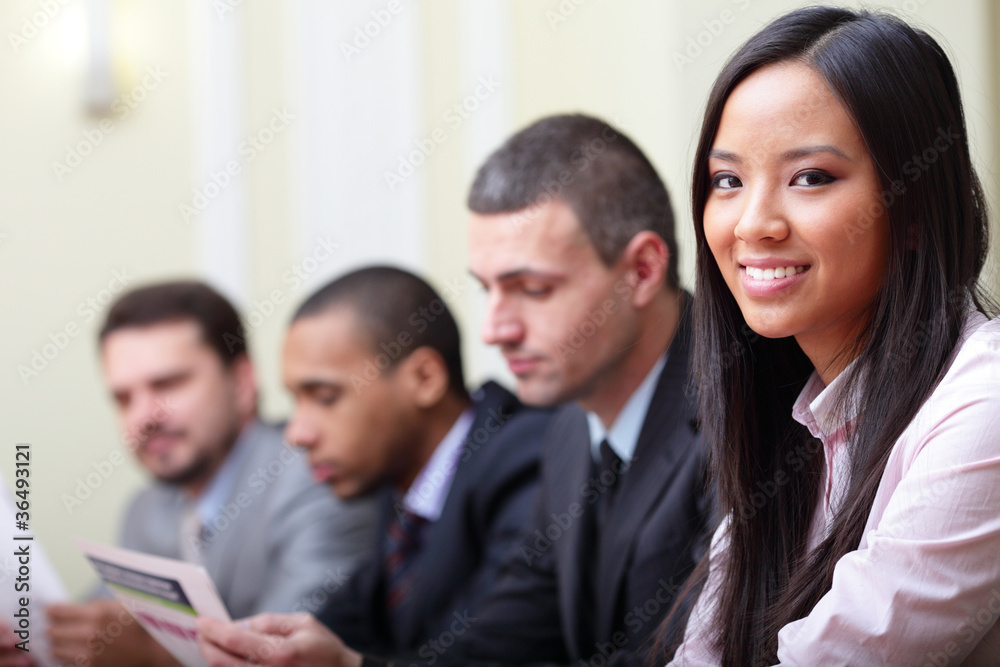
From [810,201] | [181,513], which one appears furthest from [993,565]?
[181,513]

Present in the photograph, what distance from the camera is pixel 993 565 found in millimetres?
978

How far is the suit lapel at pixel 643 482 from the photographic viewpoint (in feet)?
5.39

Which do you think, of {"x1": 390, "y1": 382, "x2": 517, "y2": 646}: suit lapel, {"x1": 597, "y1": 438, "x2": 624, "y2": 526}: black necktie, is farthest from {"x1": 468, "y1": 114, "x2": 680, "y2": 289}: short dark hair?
{"x1": 390, "y1": 382, "x2": 517, "y2": 646}: suit lapel

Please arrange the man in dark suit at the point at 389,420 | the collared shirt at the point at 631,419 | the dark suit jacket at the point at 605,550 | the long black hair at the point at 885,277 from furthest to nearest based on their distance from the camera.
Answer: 1. the man in dark suit at the point at 389,420
2. the collared shirt at the point at 631,419
3. the dark suit jacket at the point at 605,550
4. the long black hair at the point at 885,277

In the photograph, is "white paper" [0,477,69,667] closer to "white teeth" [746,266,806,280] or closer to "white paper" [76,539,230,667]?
"white paper" [76,539,230,667]

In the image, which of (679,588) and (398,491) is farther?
(398,491)

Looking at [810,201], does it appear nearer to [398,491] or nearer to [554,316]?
[554,316]

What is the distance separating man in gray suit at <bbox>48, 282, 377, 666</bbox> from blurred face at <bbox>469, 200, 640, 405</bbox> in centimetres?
71

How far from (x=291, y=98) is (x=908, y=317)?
295 centimetres

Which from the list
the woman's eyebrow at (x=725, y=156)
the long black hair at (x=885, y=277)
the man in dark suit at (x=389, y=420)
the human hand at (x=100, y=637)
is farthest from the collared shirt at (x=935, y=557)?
the human hand at (x=100, y=637)

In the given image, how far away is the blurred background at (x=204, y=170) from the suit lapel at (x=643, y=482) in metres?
1.70

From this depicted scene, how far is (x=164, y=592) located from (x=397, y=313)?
92cm

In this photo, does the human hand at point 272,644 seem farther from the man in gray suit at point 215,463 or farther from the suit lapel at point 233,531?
the suit lapel at point 233,531

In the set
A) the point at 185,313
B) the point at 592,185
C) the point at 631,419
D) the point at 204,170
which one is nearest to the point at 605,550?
the point at 631,419
